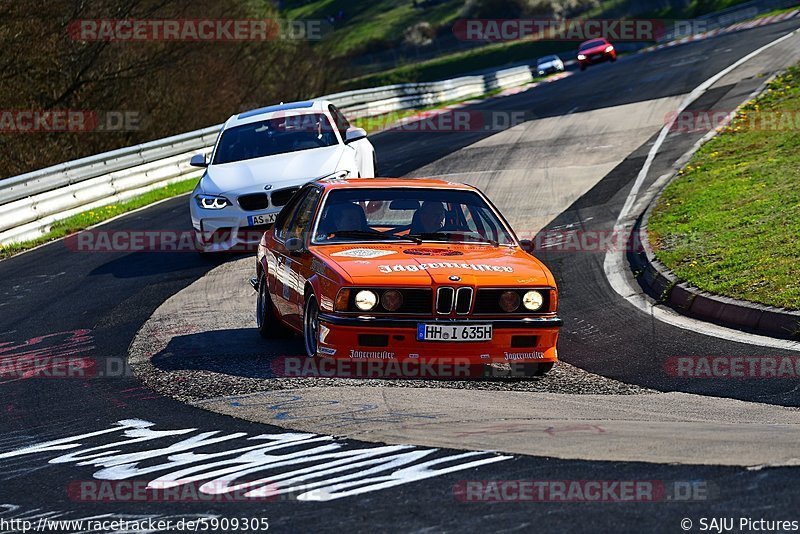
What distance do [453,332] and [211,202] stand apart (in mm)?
7056

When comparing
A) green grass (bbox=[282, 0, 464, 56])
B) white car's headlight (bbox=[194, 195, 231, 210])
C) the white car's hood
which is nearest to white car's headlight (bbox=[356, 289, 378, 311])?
the white car's hood

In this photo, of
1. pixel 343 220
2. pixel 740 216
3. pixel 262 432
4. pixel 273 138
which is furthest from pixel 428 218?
pixel 273 138

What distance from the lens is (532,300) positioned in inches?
340

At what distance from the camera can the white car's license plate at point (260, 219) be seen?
14.5m

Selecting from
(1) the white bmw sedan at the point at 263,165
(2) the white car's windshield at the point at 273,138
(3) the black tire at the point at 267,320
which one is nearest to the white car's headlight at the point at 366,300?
(3) the black tire at the point at 267,320

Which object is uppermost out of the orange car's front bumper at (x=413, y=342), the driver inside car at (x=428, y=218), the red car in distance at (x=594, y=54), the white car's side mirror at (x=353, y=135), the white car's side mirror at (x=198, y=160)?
the red car in distance at (x=594, y=54)

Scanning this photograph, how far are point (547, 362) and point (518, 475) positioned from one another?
10.9ft

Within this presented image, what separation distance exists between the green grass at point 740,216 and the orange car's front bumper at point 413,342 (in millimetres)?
2529

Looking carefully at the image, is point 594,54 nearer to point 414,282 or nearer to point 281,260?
point 281,260

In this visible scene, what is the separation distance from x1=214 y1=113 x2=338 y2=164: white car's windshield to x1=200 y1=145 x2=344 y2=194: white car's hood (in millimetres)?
197

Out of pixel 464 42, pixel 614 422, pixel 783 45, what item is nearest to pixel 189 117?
pixel 783 45

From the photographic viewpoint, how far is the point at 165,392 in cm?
827

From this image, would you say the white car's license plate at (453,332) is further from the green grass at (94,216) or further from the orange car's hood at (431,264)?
the green grass at (94,216)

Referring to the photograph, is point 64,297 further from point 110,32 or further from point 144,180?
point 110,32
